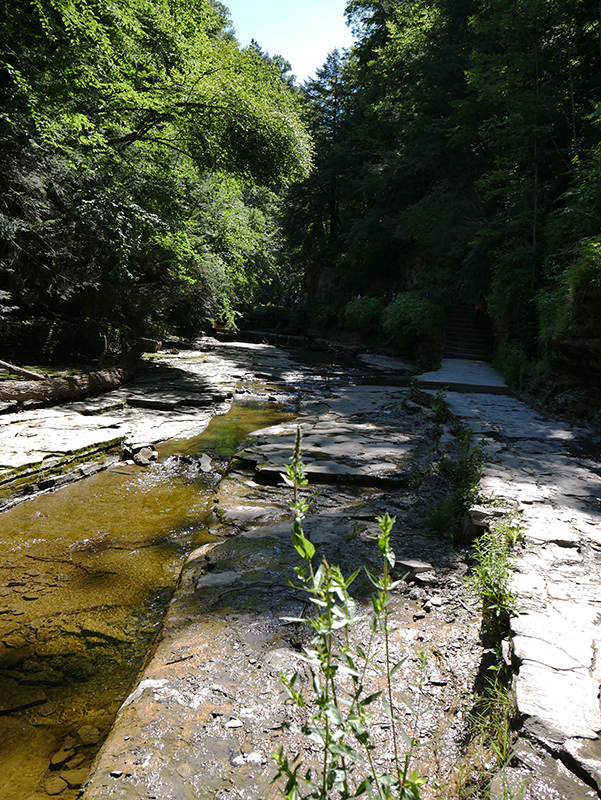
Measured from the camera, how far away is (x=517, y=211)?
1119cm

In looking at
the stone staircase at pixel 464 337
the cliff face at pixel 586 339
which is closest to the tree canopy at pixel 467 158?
the cliff face at pixel 586 339

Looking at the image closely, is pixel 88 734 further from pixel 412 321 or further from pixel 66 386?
pixel 412 321

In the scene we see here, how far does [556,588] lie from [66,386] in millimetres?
7432

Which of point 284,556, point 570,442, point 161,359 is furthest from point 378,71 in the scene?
point 284,556

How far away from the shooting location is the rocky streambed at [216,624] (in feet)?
5.45

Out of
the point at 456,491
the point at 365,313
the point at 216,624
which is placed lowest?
the point at 216,624

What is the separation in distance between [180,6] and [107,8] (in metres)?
3.42

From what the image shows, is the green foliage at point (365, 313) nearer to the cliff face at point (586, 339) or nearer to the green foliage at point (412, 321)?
the green foliage at point (412, 321)

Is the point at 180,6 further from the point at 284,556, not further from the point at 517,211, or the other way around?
the point at 284,556

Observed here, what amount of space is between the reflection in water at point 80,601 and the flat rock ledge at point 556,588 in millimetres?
1788

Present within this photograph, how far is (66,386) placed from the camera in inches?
301

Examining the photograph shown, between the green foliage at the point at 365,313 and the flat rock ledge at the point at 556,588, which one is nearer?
the flat rock ledge at the point at 556,588

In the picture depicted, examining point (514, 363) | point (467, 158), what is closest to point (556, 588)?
point (514, 363)

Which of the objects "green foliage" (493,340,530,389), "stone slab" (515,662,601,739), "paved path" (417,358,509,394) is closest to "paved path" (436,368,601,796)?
"stone slab" (515,662,601,739)
